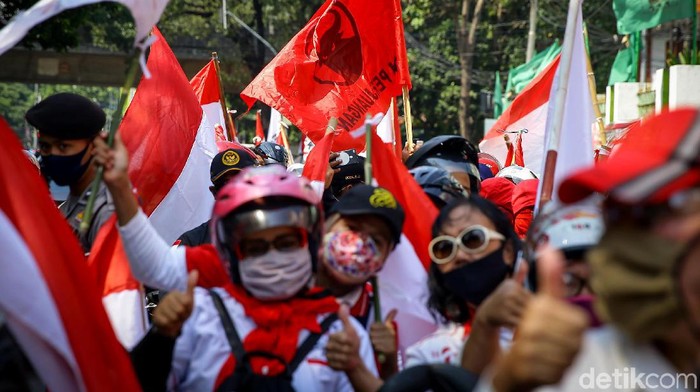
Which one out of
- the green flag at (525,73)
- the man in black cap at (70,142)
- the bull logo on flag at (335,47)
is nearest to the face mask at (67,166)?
the man in black cap at (70,142)

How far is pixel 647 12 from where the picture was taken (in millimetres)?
20594

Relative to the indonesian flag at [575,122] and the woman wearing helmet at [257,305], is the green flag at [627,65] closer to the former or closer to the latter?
the indonesian flag at [575,122]

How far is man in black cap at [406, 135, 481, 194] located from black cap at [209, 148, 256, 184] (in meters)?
0.95

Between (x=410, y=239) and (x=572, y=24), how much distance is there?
4.22 ft

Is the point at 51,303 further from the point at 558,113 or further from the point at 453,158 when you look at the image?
the point at 453,158

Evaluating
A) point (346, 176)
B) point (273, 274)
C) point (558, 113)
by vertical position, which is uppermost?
point (558, 113)

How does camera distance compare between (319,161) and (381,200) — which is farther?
(319,161)

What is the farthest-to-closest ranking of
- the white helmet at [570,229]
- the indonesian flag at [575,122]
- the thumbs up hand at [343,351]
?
the indonesian flag at [575,122] < the thumbs up hand at [343,351] < the white helmet at [570,229]

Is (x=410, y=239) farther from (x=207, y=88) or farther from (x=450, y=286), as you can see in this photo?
(x=207, y=88)

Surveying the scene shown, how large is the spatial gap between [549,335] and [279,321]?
1492mm

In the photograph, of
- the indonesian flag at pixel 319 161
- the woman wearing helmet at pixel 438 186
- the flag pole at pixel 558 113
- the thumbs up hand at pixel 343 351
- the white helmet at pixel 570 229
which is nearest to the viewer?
the white helmet at pixel 570 229

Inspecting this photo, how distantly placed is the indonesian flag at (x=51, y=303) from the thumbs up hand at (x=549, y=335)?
5.35ft

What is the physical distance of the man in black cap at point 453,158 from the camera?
19.1ft

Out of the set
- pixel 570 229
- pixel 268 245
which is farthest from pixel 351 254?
pixel 570 229
